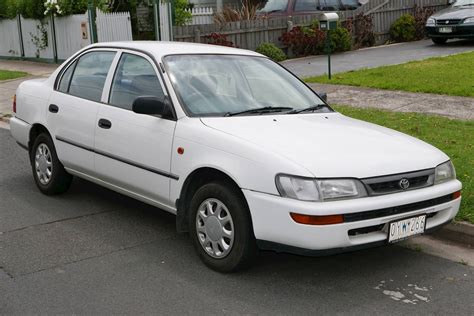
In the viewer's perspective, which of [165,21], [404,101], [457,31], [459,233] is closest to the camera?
[459,233]

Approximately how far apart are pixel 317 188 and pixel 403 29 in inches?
681

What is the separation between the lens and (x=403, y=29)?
798 inches

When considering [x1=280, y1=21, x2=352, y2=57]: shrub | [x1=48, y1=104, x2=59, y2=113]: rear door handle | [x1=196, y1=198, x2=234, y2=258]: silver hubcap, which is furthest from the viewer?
[x1=280, y1=21, x2=352, y2=57]: shrub

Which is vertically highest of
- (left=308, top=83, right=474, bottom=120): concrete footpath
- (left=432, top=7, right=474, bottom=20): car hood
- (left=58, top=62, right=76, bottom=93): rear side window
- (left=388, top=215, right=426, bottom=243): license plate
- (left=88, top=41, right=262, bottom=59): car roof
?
(left=432, top=7, right=474, bottom=20): car hood

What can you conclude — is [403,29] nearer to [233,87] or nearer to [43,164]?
[43,164]

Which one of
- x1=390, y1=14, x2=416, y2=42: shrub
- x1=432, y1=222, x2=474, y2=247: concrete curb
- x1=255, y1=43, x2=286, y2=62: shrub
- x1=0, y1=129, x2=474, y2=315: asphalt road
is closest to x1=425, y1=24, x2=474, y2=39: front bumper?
x1=390, y1=14, x2=416, y2=42: shrub

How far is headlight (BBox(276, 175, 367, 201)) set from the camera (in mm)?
4152

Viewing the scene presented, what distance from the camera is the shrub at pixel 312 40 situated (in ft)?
58.9

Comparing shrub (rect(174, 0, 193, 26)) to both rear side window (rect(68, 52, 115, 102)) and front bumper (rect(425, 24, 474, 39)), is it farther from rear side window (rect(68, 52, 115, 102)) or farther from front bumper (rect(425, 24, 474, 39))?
rear side window (rect(68, 52, 115, 102))

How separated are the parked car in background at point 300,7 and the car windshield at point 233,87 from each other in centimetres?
1314

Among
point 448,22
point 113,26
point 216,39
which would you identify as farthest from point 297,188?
point 448,22

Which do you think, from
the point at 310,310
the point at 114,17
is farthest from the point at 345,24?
the point at 310,310

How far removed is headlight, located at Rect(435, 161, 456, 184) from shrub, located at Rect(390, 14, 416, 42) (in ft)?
53.3

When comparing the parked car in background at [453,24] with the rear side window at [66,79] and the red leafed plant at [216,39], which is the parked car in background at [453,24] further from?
the rear side window at [66,79]
